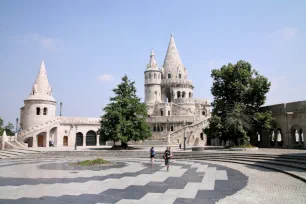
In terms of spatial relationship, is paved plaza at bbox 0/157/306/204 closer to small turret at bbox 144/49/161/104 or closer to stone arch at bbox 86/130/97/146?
stone arch at bbox 86/130/97/146

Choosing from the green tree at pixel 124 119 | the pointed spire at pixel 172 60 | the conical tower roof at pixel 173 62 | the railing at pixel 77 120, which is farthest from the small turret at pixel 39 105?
the pointed spire at pixel 172 60

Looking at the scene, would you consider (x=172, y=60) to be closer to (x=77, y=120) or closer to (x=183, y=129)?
(x=183, y=129)

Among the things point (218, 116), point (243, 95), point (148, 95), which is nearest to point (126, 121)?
point (218, 116)

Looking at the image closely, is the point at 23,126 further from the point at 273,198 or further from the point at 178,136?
the point at 273,198

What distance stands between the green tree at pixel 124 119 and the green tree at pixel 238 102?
841cm

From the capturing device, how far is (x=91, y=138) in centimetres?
4922

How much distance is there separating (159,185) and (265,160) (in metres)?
10.3

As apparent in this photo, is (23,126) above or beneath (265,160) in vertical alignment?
above

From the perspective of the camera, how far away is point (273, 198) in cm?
909

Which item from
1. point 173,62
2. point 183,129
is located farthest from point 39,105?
point 173,62

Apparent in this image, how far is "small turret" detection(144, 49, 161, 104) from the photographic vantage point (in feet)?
216

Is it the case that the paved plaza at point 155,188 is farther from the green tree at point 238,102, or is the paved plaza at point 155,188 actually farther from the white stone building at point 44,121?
the white stone building at point 44,121

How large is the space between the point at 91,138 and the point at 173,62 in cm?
Answer: 3125

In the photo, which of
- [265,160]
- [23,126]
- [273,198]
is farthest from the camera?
[23,126]
